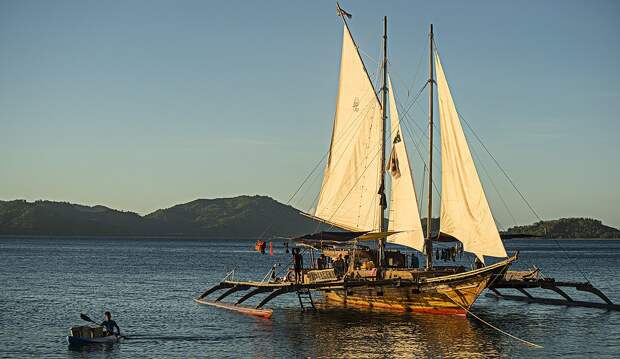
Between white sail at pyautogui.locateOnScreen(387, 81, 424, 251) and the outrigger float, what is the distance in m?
0.07

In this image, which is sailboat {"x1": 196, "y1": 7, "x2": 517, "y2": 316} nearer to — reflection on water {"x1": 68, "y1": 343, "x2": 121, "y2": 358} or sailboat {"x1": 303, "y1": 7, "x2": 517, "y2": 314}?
sailboat {"x1": 303, "y1": 7, "x2": 517, "y2": 314}

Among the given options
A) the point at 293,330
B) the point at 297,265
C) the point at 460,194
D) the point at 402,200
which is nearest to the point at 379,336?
the point at 293,330

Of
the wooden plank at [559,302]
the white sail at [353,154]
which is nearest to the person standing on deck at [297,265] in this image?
the white sail at [353,154]

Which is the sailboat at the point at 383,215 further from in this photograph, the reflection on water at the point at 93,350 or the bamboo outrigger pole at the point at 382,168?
the reflection on water at the point at 93,350

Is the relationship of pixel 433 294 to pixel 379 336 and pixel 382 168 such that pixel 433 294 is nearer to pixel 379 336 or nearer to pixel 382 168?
pixel 379 336

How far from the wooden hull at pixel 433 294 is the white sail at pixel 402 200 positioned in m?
3.11

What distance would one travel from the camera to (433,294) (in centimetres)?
5288

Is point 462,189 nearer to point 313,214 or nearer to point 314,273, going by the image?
point 314,273

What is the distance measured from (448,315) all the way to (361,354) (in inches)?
539

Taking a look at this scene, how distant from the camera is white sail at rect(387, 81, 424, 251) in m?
54.9

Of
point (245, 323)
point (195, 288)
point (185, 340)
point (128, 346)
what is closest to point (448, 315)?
point (245, 323)

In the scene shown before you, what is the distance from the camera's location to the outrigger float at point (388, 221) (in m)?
50.4

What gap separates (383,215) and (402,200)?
223 cm

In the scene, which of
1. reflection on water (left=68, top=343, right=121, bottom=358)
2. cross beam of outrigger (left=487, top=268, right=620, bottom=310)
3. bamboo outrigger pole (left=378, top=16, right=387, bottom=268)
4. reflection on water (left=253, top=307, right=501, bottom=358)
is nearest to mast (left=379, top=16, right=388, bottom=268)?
bamboo outrigger pole (left=378, top=16, right=387, bottom=268)
